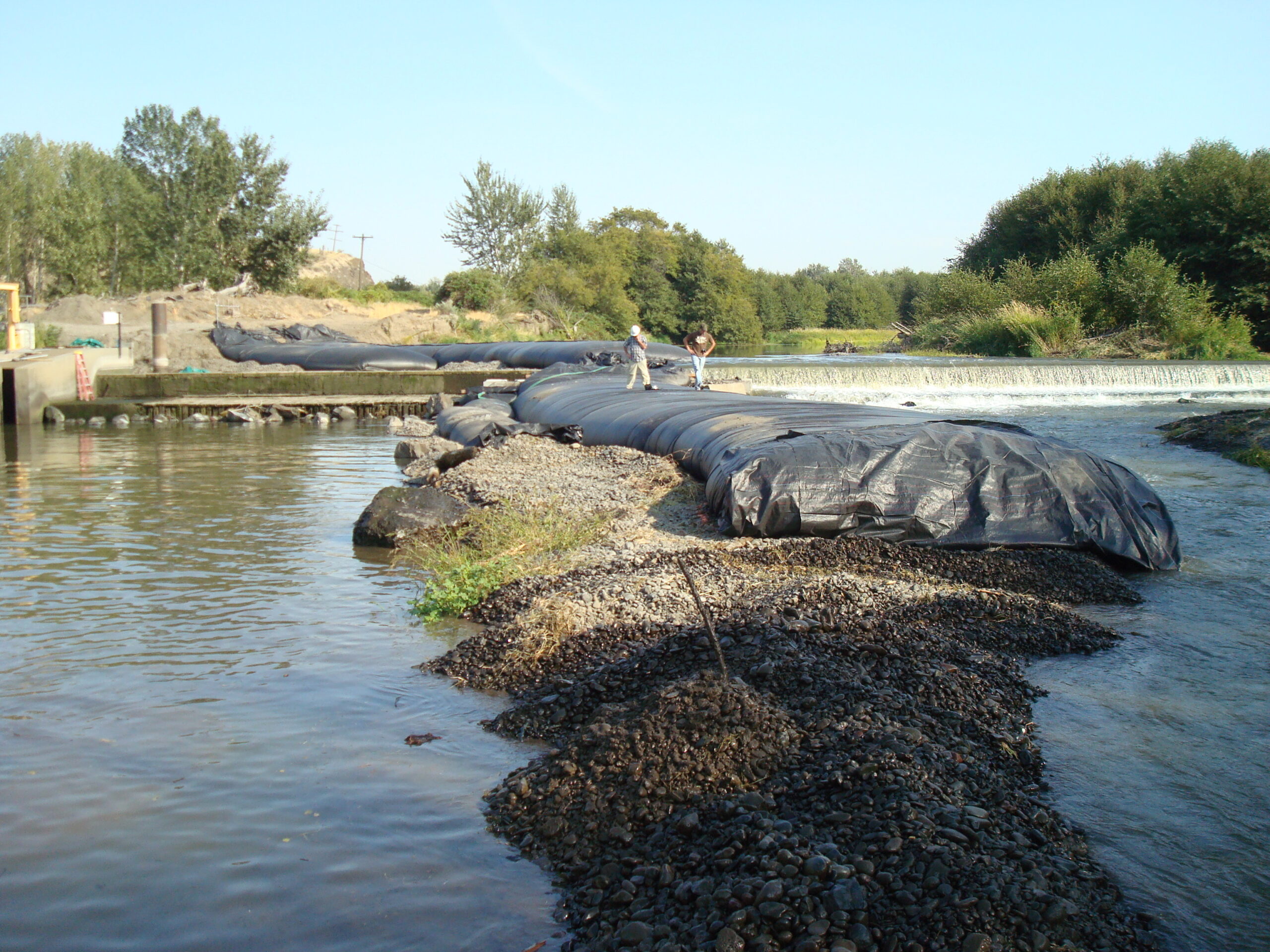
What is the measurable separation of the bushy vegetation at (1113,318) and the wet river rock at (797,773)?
93.2 feet

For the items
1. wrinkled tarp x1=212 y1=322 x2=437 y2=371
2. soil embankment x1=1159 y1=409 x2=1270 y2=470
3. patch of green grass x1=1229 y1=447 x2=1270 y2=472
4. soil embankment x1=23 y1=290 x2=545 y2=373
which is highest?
soil embankment x1=23 y1=290 x2=545 y2=373

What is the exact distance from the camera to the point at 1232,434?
13141 millimetres

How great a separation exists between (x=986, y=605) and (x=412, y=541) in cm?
448

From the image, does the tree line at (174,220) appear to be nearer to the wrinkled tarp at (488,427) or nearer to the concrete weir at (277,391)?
the concrete weir at (277,391)

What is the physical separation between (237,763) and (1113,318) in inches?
1305

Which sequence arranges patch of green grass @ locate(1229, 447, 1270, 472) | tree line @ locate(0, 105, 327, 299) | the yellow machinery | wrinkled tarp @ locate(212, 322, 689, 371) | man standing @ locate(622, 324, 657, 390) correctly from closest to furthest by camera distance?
1. patch of green grass @ locate(1229, 447, 1270, 472)
2. man standing @ locate(622, 324, 657, 390)
3. the yellow machinery
4. wrinkled tarp @ locate(212, 322, 689, 371)
5. tree line @ locate(0, 105, 327, 299)

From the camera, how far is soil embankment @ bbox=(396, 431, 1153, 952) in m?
2.52

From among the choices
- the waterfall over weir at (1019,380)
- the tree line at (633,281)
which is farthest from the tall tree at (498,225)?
the waterfall over weir at (1019,380)

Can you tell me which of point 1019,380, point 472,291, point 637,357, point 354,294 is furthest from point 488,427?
point 354,294

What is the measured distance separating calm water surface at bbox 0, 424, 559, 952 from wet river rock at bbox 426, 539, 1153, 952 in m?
0.27

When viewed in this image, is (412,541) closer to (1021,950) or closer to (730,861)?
(730,861)

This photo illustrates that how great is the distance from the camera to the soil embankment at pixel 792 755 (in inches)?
99.2

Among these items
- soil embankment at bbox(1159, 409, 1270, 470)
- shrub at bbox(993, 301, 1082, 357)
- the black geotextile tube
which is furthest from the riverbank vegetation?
the black geotextile tube

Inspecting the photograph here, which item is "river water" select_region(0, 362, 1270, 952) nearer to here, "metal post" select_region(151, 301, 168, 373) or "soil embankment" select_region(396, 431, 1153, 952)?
"soil embankment" select_region(396, 431, 1153, 952)
